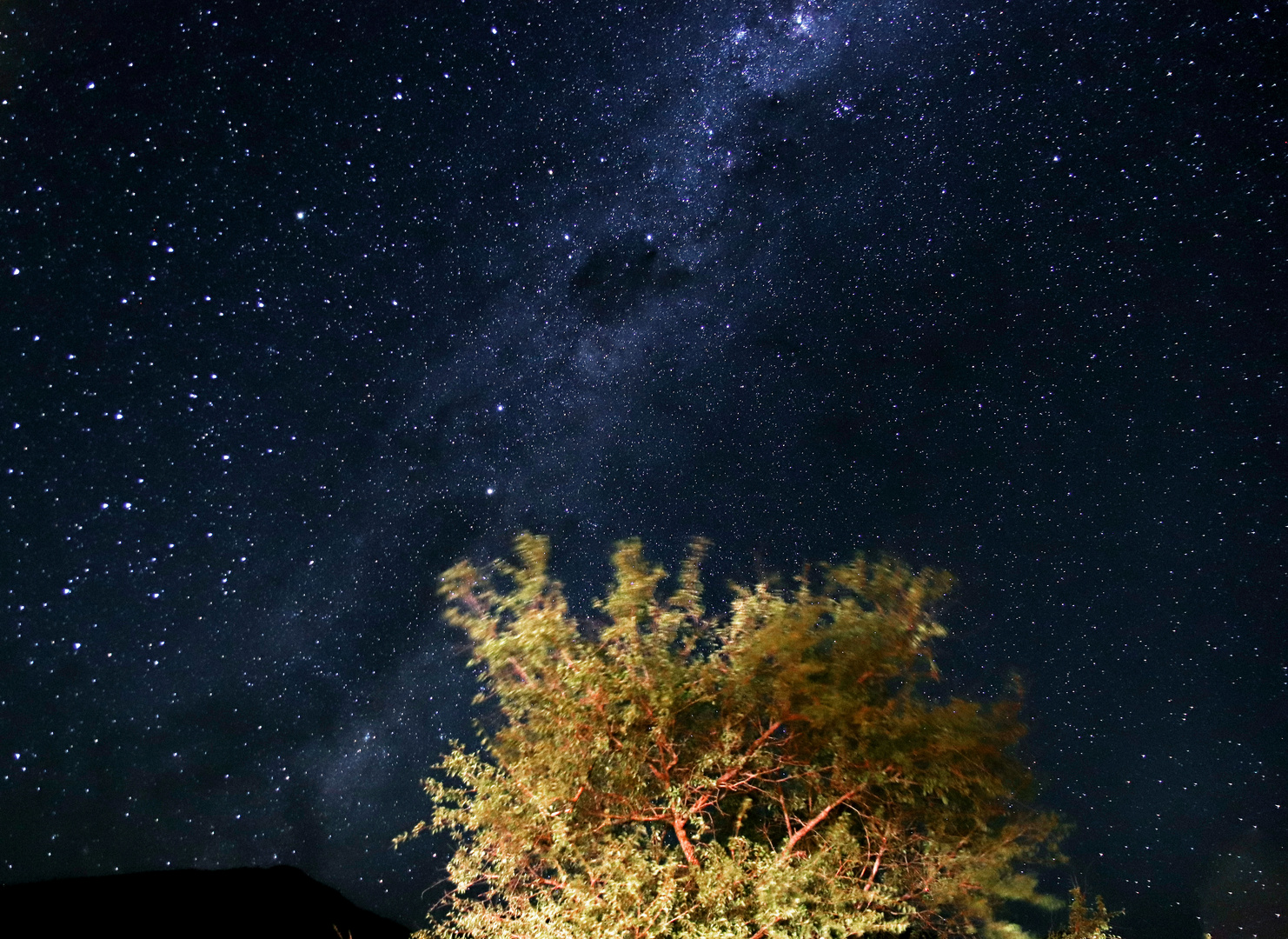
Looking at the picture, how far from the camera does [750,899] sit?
688cm

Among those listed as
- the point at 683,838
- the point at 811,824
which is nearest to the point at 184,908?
the point at 683,838

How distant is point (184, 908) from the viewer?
25.8 m

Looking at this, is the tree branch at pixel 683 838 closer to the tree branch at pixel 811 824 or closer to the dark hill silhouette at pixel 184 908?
the tree branch at pixel 811 824

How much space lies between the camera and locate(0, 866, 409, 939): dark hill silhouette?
22391 millimetres

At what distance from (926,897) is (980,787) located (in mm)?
1721

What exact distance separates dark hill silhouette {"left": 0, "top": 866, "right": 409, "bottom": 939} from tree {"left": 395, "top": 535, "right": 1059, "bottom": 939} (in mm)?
16608

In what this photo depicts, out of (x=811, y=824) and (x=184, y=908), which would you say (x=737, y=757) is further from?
(x=184, y=908)

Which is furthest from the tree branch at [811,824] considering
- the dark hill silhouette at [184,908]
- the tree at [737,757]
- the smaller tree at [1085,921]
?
the dark hill silhouette at [184,908]

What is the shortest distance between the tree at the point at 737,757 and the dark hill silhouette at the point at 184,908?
54.5 feet

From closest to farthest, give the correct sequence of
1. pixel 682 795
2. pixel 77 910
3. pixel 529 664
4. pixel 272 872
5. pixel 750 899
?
pixel 750 899 < pixel 682 795 < pixel 529 664 < pixel 77 910 < pixel 272 872

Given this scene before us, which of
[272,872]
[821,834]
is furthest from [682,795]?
[272,872]

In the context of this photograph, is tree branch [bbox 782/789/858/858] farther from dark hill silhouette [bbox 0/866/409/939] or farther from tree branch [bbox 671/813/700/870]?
dark hill silhouette [bbox 0/866/409/939]

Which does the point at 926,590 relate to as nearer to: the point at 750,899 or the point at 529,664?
the point at 750,899

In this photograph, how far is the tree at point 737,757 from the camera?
308 inches
